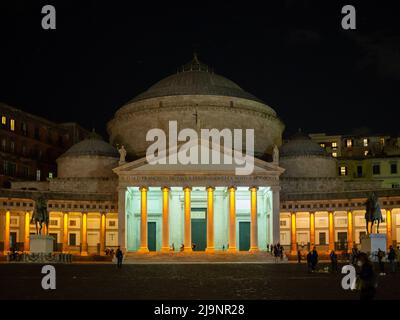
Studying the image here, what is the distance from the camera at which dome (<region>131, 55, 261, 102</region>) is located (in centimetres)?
8569

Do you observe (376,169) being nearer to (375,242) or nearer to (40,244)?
(375,242)

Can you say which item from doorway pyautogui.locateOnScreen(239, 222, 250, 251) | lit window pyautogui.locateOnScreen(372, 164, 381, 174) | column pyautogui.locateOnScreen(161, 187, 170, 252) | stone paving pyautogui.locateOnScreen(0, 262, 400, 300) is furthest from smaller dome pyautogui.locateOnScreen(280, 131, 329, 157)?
stone paving pyautogui.locateOnScreen(0, 262, 400, 300)

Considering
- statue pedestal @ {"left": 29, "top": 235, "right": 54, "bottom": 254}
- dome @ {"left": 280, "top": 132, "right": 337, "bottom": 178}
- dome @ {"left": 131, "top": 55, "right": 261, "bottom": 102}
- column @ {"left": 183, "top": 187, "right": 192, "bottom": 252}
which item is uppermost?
dome @ {"left": 131, "top": 55, "right": 261, "bottom": 102}

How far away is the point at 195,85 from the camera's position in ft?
287

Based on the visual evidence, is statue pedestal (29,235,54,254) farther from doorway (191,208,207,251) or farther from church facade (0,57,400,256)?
doorway (191,208,207,251)

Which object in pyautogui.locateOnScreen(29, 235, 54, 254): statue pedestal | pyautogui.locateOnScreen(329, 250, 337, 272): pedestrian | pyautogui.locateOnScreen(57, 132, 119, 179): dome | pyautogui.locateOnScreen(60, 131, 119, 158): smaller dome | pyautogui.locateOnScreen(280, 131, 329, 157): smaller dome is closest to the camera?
pyautogui.locateOnScreen(329, 250, 337, 272): pedestrian

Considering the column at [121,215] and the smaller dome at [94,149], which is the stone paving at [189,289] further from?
the smaller dome at [94,149]

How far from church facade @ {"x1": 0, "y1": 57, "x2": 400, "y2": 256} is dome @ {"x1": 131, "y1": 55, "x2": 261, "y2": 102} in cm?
23

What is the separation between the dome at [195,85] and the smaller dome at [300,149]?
7.30 meters

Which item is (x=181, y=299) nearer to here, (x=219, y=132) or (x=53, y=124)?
(x=219, y=132)

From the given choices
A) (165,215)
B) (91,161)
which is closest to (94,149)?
(91,161)

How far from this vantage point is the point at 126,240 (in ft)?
235

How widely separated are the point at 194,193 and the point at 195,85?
18719 millimetres

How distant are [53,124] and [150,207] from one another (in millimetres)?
32705
